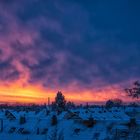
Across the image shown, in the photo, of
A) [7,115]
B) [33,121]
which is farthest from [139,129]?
[7,115]

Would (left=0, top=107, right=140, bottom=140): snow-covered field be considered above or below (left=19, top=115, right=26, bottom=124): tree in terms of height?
below

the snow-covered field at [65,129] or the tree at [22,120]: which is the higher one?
the tree at [22,120]

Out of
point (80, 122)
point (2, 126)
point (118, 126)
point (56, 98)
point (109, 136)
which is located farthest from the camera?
point (56, 98)

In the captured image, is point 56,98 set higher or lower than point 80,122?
higher

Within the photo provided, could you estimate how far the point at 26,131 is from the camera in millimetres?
27781

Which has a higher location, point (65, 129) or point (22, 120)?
point (22, 120)

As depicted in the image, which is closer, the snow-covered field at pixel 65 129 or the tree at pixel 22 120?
the snow-covered field at pixel 65 129

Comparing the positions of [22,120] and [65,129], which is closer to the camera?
[65,129]

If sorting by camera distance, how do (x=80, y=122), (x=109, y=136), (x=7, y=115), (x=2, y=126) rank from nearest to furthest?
1. (x=109, y=136)
2. (x=80, y=122)
3. (x=2, y=126)
4. (x=7, y=115)

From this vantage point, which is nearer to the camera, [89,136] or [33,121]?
[89,136]

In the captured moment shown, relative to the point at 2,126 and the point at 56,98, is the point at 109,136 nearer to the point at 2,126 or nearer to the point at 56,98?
the point at 2,126

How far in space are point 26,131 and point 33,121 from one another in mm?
2515

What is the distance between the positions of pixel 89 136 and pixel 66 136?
1.52 meters

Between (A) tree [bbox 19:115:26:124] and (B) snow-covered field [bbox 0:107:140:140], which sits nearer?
(B) snow-covered field [bbox 0:107:140:140]
